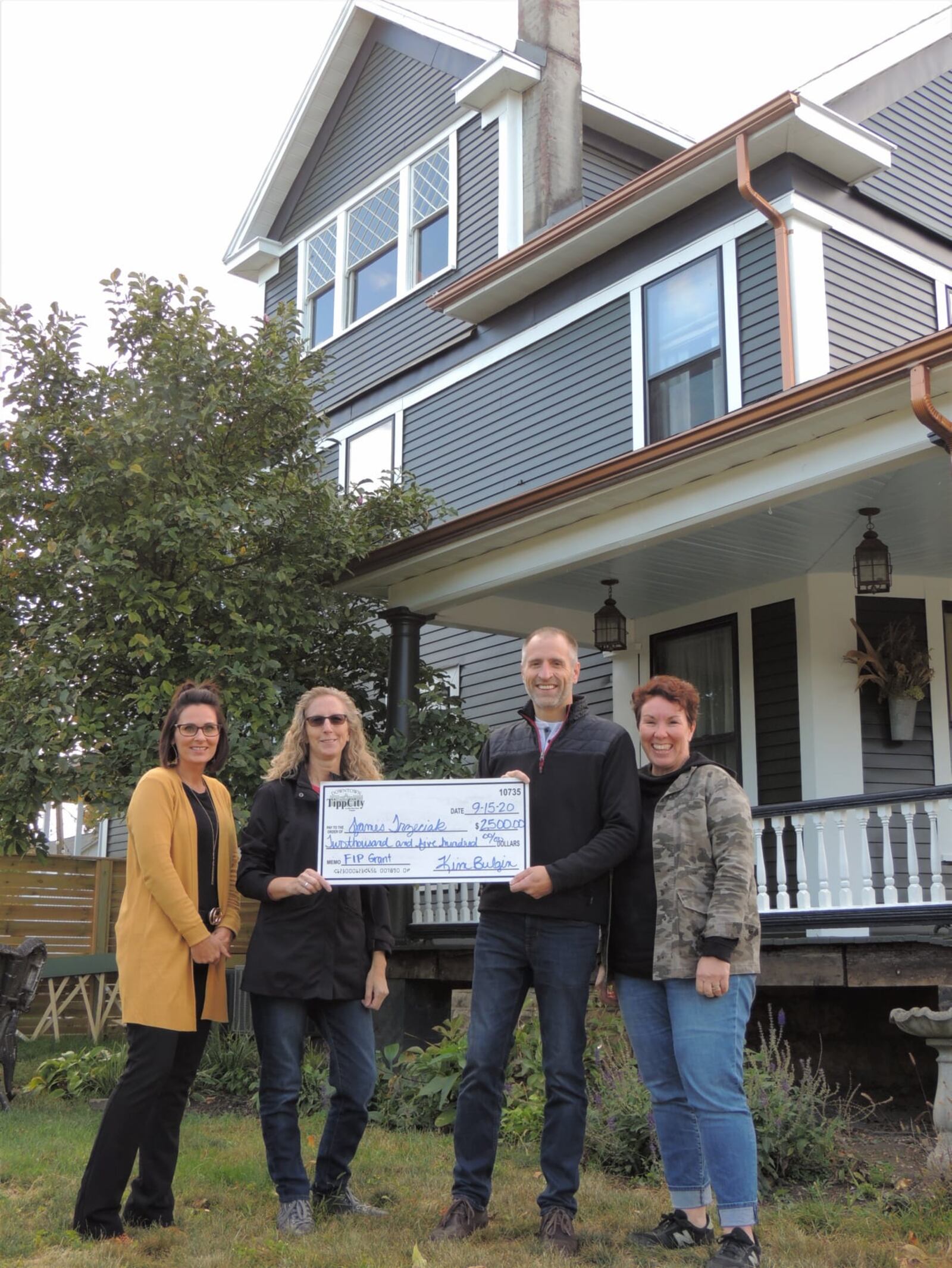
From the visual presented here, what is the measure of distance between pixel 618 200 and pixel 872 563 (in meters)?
4.49

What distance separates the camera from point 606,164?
45.2ft

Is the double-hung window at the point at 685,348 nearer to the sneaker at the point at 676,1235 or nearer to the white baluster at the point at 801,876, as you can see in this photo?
the white baluster at the point at 801,876

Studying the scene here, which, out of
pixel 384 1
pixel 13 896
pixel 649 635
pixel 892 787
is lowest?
pixel 13 896

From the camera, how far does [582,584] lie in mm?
9555

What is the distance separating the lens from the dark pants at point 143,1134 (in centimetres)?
405

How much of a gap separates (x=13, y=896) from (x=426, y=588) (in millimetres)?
5130

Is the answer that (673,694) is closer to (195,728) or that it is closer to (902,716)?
(195,728)

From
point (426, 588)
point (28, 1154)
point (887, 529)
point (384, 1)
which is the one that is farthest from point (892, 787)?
point (384, 1)

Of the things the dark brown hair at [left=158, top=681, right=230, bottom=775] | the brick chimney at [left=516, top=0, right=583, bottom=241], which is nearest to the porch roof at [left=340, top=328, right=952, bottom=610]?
the dark brown hair at [left=158, top=681, right=230, bottom=775]

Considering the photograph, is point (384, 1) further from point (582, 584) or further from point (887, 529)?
point (887, 529)

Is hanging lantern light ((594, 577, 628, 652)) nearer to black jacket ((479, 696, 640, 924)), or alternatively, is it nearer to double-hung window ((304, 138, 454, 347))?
black jacket ((479, 696, 640, 924))

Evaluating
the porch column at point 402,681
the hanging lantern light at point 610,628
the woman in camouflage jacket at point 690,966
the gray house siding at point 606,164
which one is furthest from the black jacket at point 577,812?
the gray house siding at point 606,164

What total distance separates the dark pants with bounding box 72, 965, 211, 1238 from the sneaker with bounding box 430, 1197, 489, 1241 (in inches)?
36.2

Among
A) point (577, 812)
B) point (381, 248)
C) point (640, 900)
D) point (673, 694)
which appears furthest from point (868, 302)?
point (640, 900)
